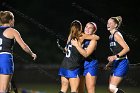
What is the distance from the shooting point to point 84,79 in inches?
394

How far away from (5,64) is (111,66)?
240cm

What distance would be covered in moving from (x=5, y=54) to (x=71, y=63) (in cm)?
126

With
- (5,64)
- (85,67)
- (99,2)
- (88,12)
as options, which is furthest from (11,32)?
(99,2)

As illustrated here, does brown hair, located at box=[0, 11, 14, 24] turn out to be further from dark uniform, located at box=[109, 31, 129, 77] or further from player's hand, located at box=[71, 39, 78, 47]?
dark uniform, located at box=[109, 31, 129, 77]

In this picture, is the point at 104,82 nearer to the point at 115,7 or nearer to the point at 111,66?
the point at 115,7

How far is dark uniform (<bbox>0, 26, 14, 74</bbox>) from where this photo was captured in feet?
28.9

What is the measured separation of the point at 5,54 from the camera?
8852mm

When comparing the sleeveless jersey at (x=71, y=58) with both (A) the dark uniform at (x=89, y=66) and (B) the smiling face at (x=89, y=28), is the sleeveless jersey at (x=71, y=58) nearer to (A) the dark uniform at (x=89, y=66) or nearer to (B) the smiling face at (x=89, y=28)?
(A) the dark uniform at (x=89, y=66)

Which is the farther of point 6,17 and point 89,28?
point 89,28

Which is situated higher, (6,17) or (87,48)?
(6,17)

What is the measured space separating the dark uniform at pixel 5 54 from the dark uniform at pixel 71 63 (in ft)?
3.49

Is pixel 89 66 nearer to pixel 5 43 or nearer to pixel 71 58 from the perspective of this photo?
pixel 71 58

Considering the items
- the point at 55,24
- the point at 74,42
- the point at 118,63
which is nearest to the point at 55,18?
the point at 55,24

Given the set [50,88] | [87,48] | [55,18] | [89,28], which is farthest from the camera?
[55,18]
